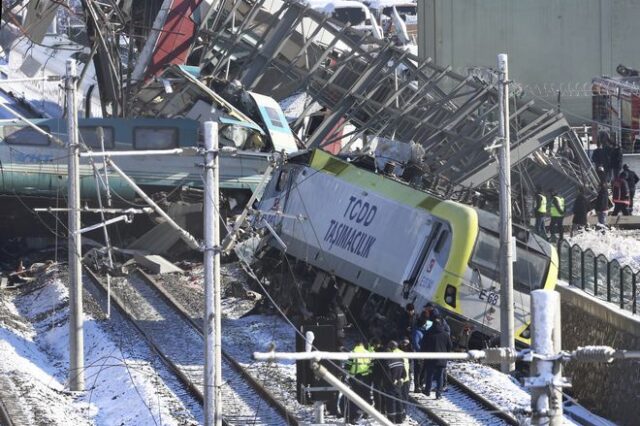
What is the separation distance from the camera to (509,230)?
23.2 metres

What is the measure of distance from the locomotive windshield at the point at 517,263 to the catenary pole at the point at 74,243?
6844 millimetres

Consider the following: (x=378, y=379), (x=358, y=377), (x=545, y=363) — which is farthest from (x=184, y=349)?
(x=545, y=363)

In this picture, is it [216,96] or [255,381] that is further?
[216,96]

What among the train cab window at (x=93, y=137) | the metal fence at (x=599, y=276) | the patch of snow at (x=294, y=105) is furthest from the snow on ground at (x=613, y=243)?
the patch of snow at (x=294, y=105)

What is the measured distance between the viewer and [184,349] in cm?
2619

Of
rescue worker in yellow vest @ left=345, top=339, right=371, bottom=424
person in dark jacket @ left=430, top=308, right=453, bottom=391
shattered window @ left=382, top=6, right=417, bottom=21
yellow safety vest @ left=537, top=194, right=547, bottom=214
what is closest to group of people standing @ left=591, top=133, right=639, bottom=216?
yellow safety vest @ left=537, top=194, right=547, bottom=214

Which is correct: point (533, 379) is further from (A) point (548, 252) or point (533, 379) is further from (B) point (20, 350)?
(B) point (20, 350)

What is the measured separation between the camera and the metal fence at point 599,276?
25.6 metres

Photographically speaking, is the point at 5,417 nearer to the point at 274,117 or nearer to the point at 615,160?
the point at 274,117

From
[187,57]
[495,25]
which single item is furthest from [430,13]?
[187,57]

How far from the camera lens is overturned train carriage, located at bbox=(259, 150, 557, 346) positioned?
80.2ft

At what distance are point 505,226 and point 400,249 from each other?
8.83ft

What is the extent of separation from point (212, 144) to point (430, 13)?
127ft

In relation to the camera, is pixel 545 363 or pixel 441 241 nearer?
pixel 545 363
